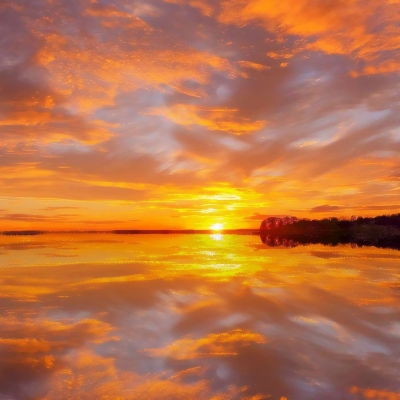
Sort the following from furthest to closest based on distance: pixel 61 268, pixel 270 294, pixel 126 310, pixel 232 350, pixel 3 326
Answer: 1. pixel 61 268
2. pixel 270 294
3. pixel 126 310
4. pixel 3 326
5. pixel 232 350

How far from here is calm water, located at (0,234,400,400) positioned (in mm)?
8422

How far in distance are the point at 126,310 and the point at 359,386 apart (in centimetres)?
958

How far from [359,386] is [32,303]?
A: 43.7 feet

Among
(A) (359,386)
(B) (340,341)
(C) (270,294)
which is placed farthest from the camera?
(C) (270,294)

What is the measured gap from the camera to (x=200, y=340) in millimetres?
11773

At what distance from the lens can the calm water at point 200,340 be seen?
842cm

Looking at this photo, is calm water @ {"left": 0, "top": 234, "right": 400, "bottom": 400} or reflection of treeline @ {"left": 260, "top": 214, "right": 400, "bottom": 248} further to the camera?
reflection of treeline @ {"left": 260, "top": 214, "right": 400, "bottom": 248}

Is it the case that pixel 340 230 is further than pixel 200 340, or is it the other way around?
pixel 340 230

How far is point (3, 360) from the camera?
10039 mm

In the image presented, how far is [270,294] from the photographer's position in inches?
768

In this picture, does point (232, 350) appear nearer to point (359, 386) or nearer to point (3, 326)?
point (359, 386)

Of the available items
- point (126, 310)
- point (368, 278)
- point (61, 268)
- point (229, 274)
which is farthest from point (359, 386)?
point (61, 268)

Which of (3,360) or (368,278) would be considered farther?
(368,278)

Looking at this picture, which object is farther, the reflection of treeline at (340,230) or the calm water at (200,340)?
the reflection of treeline at (340,230)
